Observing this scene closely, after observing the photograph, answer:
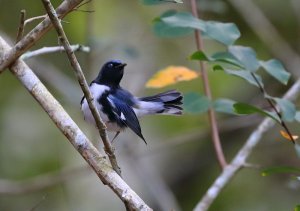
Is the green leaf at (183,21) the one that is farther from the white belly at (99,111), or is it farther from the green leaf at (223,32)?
the white belly at (99,111)

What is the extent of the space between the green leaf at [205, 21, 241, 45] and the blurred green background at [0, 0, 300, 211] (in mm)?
3085

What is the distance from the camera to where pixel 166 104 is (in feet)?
9.34

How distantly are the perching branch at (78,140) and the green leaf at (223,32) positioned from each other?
1.77ft

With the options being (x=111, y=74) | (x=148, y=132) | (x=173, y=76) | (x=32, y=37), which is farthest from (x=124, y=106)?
(x=148, y=132)

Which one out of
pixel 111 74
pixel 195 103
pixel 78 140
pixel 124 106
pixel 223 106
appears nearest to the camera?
pixel 78 140

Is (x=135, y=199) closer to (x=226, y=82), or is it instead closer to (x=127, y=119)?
(x=127, y=119)

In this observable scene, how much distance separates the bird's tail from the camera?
111 inches

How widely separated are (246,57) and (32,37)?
0.75 meters

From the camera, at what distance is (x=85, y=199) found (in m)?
5.55

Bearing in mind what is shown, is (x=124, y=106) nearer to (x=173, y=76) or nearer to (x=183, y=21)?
(x=173, y=76)

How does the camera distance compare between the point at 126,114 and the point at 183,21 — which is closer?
the point at 183,21

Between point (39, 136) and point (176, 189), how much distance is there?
131 centimetres

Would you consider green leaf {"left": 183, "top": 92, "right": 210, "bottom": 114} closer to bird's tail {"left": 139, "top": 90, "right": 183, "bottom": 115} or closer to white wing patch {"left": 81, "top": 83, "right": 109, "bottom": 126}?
bird's tail {"left": 139, "top": 90, "right": 183, "bottom": 115}

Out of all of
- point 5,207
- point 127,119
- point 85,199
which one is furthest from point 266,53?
point 127,119
